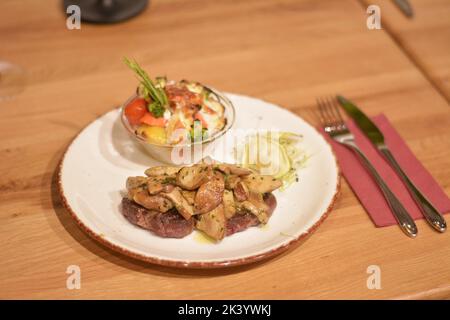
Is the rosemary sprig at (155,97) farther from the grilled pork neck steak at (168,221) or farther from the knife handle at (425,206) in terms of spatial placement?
the knife handle at (425,206)

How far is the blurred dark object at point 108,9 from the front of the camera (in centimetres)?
254

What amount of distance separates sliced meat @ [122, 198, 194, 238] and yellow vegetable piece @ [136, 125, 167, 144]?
0.92 ft

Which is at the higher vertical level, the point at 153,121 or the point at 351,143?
the point at 153,121

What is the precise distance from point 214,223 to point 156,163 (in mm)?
432

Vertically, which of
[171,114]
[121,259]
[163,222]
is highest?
[171,114]

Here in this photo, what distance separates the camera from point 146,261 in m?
1.36

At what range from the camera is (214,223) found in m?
1.40

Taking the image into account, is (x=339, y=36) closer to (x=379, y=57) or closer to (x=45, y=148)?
(x=379, y=57)

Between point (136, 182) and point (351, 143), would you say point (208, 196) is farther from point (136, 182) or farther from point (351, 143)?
point (351, 143)

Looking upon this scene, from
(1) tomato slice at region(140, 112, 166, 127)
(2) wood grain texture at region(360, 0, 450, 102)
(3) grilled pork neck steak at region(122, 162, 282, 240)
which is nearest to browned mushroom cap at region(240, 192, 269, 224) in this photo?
(3) grilled pork neck steak at region(122, 162, 282, 240)

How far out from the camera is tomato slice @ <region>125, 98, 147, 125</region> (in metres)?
1.73

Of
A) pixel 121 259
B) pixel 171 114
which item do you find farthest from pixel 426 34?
pixel 121 259

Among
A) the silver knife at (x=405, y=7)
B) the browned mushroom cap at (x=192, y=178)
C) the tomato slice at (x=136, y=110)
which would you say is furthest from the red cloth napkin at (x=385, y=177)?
the silver knife at (x=405, y=7)
